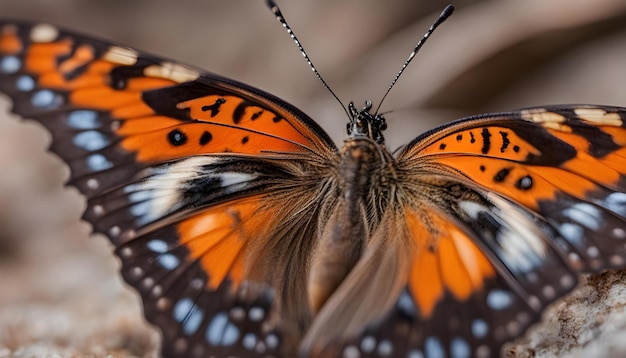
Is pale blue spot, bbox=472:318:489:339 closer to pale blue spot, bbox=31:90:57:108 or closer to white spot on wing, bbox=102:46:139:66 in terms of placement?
white spot on wing, bbox=102:46:139:66

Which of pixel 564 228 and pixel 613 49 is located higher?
pixel 613 49

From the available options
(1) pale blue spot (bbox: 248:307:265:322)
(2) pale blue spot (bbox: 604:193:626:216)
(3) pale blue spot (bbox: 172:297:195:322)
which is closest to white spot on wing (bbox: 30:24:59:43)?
(3) pale blue spot (bbox: 172:297:195:322)

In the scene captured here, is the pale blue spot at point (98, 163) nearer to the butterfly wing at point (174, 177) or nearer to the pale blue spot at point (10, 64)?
the butterfly wing at point (174, 177)

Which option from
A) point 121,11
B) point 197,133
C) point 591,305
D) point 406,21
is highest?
point 121,11

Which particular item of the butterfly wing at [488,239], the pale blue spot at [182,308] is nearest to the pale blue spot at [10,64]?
the pale blue spot at [182,308]

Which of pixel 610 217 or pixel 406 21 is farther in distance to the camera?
pixel 406 21

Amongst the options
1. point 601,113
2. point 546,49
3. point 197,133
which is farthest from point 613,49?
point 197,133

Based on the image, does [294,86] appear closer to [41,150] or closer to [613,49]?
[41,150]

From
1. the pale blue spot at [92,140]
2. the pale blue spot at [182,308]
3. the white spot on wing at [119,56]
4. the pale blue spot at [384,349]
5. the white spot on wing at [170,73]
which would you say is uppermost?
the white spot on wing at [119,56]
